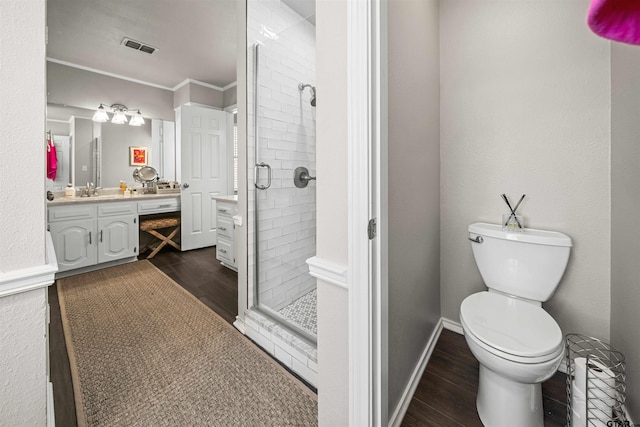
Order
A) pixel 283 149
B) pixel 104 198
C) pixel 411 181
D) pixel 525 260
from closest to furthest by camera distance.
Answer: pixel 411 181 → pixel 525 260 → pixel 283 149 → pixel 104 198

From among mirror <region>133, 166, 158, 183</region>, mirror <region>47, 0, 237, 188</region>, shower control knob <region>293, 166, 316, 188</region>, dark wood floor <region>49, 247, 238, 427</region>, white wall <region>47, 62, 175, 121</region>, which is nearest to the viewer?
dark wood floor <region>49, 247, 238, 427</region>

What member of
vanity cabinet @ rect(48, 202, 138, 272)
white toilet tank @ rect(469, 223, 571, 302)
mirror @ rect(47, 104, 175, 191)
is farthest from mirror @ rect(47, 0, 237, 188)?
white toilet tank @ rect(469, 223, 571, 302)

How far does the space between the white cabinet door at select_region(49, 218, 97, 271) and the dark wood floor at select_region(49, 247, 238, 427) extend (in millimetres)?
308

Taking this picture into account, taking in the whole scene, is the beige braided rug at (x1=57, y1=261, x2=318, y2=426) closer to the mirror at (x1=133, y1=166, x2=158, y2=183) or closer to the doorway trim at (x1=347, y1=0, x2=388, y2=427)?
the doorway trim at (x1=347, y1=0, x2=388, y2=427)

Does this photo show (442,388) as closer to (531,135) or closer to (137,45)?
(531,135)

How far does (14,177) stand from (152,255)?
3412 millimetres

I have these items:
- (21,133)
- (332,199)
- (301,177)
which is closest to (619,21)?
(332,199)

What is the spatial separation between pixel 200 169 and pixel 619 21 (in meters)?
4.34

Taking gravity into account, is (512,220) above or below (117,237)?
above

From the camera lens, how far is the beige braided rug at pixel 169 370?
1.28 m

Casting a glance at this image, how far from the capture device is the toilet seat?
1.05m

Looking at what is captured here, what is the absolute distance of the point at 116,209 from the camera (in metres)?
3.34

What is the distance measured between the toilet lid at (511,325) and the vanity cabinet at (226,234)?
2.52 metres

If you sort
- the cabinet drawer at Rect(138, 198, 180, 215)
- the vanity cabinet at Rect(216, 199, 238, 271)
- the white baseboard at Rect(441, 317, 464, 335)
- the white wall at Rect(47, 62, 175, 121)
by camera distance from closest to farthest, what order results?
1. the white baseboard at Rect(441, 317, 464, 335)
2. the vanity cabinet at Rect(216, 199, 238, 271)
3. the white wall at Rect(47, 62, 175, 121)
4. the cabinet drawer at Rect(138, 198, 180, 215)
